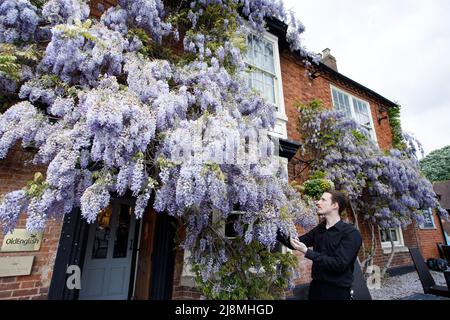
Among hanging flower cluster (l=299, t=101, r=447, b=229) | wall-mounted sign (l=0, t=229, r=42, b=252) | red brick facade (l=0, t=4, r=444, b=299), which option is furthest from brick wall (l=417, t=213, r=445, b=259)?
wall-mounted sign (l=0, t=229, r=42, b=252)

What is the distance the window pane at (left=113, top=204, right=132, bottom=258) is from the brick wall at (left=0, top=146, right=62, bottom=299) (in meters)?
2.39

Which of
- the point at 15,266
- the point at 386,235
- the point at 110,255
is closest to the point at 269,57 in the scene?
the point at 110,255

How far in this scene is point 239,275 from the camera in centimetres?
339

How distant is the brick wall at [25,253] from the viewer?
123 inches

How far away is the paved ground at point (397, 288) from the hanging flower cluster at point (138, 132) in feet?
13.7

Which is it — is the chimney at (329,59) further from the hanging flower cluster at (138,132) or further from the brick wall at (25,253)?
the brick wall at (25,253)

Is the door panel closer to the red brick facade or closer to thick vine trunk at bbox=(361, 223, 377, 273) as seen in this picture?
the red brick facade

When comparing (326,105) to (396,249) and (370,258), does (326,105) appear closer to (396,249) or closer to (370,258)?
A: (370,258)

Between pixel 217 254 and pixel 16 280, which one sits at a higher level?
pixel 217 254

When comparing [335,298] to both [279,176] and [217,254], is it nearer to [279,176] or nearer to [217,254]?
[217,254]

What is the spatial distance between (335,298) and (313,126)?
5.48 meters

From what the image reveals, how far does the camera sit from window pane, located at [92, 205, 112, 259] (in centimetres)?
546

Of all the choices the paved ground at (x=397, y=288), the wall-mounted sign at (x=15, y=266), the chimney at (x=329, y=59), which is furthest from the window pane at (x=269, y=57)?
the wall-mounted sign at (x=15, y=266)
